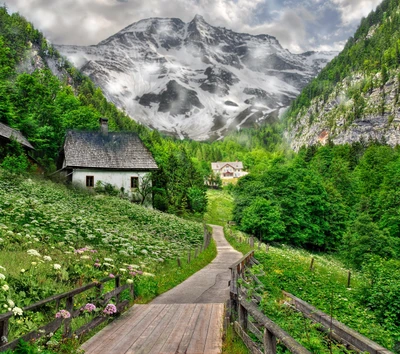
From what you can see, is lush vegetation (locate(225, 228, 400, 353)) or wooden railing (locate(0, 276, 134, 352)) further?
lush vegetation (locate(225, 228, 400, 353))

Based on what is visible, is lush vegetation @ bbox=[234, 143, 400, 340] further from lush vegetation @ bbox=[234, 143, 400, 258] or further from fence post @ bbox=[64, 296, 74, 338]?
fence post @ bbox=[64, 296, 74, 338]

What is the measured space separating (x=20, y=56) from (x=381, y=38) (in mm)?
178169

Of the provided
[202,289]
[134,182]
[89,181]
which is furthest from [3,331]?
[134,182]

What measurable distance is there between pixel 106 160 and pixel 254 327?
39292mm

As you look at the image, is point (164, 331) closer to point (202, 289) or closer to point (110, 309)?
point (110, 309)

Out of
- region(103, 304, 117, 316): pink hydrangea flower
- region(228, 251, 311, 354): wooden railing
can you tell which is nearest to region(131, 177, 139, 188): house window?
region(228, 251, 311, 354): wooden railing

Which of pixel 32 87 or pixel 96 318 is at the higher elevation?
pixel 32 87

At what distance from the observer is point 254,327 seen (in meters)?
7.02

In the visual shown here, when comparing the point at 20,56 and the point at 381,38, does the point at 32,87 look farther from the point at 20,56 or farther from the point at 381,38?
the point at 381,38

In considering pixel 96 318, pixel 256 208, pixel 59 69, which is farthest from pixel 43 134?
pixel 59 69

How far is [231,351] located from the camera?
22.5 feet

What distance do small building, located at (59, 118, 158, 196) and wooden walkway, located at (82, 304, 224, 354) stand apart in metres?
34.4

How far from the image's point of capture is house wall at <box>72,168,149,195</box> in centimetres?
4241

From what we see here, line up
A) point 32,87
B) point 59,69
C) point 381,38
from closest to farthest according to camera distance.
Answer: point 32,87 < point 59,69 < point 381,38
